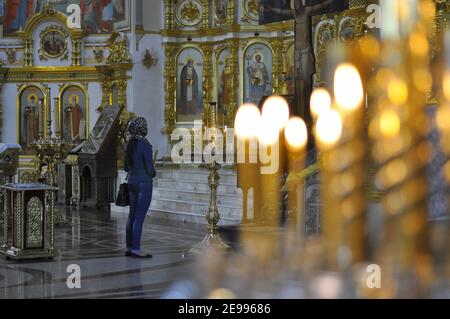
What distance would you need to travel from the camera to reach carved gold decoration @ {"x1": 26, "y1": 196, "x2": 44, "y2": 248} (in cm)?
1098

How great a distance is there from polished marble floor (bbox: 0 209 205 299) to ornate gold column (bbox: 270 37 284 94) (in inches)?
317

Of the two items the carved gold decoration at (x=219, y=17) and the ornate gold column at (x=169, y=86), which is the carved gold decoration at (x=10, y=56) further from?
the carved gold decoration at (x=219, y=17)

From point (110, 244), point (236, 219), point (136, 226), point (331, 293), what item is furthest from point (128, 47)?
point (331, 293)

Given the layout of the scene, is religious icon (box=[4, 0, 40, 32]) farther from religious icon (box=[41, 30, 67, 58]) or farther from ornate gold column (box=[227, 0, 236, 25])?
ornate gold column (box=[227, 0, 236, 25])

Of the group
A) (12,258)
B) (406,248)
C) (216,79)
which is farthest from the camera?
(216,79)

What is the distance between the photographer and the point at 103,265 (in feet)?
34.4

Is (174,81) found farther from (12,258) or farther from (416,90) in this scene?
(416,90)

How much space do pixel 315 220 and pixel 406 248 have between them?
865cm

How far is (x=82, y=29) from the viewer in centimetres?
2617

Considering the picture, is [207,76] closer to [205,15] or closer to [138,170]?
[205,15]

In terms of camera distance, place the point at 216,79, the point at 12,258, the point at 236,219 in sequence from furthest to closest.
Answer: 1. the point at 216,79
2. the point at 236,219
3. the point at 12,258

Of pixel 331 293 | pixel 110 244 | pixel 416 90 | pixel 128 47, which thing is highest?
pixel 128 47

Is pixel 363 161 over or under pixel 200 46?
under

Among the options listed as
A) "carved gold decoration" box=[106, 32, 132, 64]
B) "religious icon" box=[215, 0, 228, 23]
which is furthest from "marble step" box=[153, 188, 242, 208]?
"religious icon" box=[215, 0, 228, 23]
